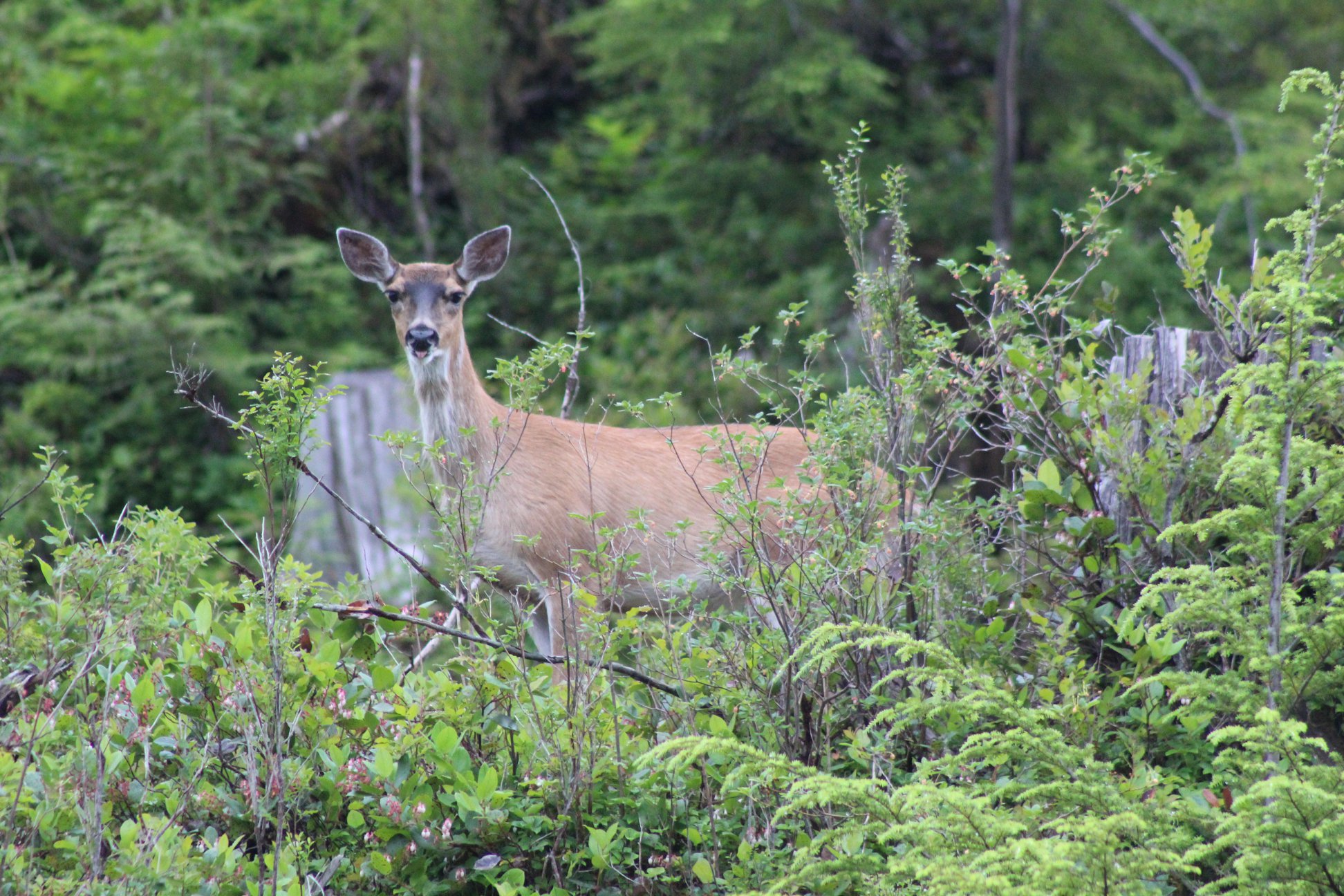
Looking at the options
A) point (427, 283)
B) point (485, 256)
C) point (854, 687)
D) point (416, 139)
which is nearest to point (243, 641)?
point (854, 687)

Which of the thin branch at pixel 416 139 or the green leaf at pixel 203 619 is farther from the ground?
the thin branch at pixel 416 139

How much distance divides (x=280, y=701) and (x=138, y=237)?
9575 millimetres

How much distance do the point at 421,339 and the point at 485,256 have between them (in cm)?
76

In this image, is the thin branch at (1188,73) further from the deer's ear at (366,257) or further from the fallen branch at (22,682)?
the fallen branch at (22,682)

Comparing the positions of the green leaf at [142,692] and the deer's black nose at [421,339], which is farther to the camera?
the deer's black nose at [421,339]

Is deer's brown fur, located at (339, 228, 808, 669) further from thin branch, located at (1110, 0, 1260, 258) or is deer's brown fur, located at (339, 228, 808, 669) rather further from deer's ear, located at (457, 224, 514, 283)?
thin branch, located at (1110, 0, 1260, 258)

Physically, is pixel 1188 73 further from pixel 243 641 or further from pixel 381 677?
pixel 243 641

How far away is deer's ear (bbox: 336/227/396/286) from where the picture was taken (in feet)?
21.1

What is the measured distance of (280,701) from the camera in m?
3.29

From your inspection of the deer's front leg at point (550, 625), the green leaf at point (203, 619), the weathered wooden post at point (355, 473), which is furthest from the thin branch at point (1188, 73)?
the green leaf at point (203, 619)

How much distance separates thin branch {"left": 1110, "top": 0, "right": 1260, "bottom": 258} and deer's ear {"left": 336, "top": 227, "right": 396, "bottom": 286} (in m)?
9.66

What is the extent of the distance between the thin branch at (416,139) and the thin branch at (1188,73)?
736 centimetres

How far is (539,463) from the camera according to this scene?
598 centimetres

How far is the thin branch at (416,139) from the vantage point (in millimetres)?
13734
